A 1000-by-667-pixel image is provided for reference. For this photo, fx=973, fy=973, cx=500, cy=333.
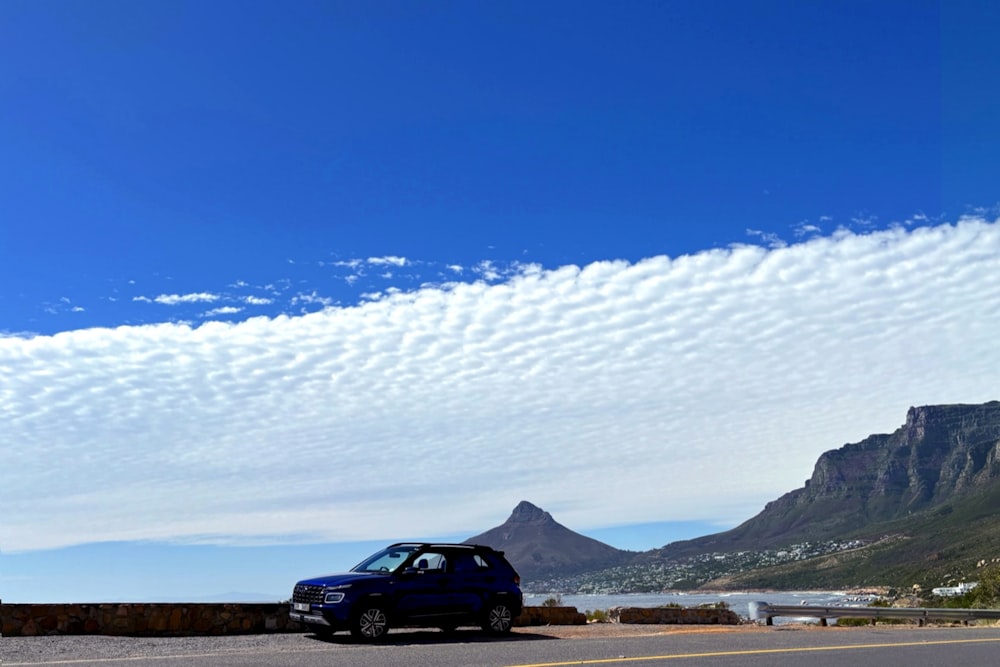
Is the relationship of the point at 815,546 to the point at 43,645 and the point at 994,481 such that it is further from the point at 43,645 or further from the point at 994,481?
the point at 43,645

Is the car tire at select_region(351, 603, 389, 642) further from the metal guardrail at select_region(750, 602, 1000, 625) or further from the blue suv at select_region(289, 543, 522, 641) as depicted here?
the metal guardrail at select_region(750, 602, 1000, 625)

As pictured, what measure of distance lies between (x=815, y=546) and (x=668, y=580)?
2576 cm

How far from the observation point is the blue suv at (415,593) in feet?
54.7

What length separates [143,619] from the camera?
17891 mm

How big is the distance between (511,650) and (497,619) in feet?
12.6

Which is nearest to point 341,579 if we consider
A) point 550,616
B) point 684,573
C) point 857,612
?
point 550,616

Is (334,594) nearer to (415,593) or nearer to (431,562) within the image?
(415,593)

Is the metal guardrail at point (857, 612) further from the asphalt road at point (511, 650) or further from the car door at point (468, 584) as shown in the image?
the car door at point (468, 584)

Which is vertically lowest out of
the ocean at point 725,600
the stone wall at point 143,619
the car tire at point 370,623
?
the ocean at point 725,600

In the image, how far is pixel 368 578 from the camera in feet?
55.9

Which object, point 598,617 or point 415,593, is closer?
point 415,593

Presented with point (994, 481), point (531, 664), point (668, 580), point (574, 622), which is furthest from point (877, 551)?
point (531, 664)

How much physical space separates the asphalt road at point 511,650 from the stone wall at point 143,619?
0.81 metres

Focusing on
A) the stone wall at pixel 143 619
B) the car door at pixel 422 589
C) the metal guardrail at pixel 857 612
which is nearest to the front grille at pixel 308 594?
the car door at pixel 422 589
